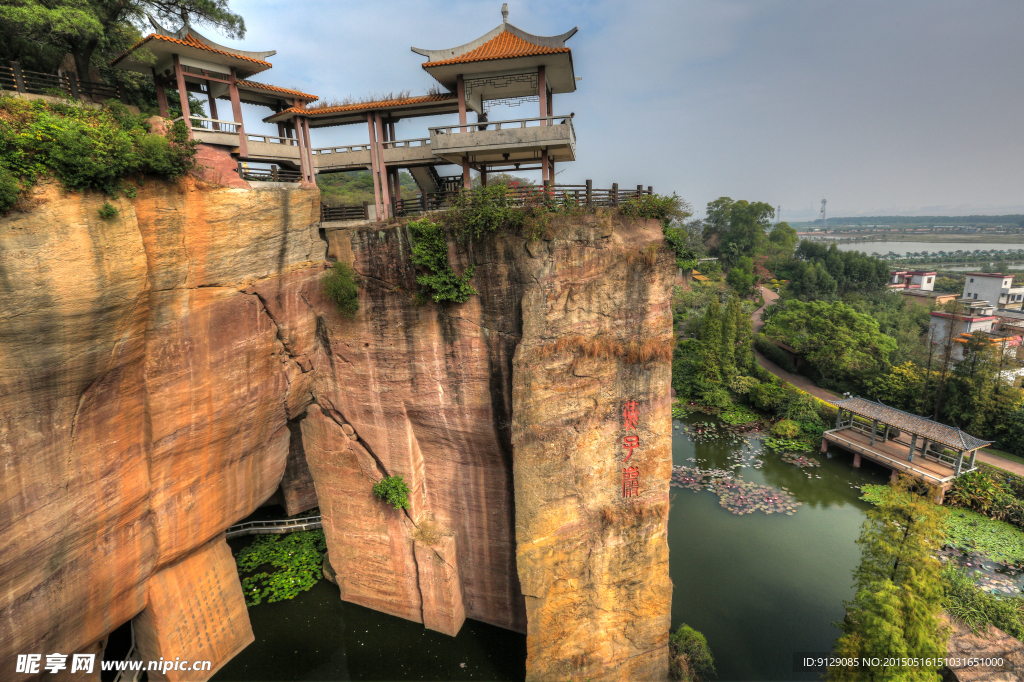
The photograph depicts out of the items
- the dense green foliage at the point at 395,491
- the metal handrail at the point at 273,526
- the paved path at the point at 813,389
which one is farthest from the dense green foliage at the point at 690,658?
the paved path at the point at 813,389

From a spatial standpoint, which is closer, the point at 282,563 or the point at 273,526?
the point at 282,563

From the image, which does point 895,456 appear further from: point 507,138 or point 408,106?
point 408,106

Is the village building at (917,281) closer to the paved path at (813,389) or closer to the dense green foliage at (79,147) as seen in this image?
the paved path at (813,389)

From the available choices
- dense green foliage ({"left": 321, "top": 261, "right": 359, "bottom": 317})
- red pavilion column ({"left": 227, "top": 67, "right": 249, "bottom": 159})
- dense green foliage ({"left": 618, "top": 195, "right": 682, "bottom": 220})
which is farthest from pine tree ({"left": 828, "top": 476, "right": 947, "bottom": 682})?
red pavilion column ({"left": 227, "top": 67, "right": 249, "bottom": 159})

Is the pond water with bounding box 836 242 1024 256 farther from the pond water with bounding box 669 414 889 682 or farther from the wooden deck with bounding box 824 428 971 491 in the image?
the pond water with bounding box 669 414 889 682

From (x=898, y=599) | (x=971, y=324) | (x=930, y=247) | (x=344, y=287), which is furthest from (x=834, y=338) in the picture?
(x=930, y=247)

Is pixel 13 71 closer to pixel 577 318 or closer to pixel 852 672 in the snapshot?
pixel 577 318

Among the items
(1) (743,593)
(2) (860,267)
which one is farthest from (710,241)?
(1) (743,593)
